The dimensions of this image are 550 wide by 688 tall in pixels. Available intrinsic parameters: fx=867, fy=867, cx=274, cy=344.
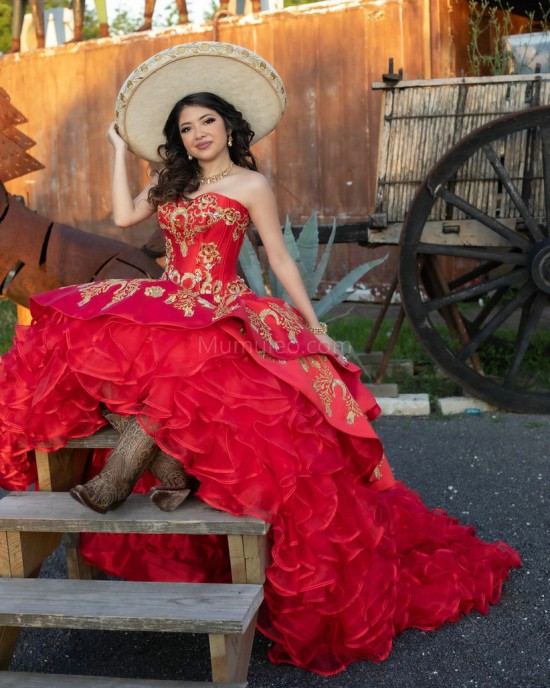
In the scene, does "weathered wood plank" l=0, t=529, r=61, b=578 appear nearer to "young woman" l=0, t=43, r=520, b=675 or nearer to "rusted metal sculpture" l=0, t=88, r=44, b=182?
"young woman" l=0, t=43, r=520, b=675

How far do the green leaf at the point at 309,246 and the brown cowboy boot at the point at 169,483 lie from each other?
8.23 feet

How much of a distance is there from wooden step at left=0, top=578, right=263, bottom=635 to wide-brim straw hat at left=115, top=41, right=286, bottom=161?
4.70 feet

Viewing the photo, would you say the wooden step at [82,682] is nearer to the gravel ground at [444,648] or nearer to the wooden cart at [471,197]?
the gravel ground at [444,648]

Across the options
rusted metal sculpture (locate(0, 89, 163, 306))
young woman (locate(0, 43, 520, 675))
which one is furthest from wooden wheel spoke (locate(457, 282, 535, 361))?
young woman (locate(0, 43, 520, 675))

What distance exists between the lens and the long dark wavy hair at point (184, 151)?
2.72m

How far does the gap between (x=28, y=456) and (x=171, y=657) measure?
29.0 inches

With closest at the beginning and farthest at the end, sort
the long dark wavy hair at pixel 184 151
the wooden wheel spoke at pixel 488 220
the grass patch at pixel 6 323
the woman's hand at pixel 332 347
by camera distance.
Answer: the woman's hand at pixel 332 347 → the long dark wavy hair at pixel 184 151 → the wooden wheel spoke at pixel 488 220 → the grass patch at pixel 6 323

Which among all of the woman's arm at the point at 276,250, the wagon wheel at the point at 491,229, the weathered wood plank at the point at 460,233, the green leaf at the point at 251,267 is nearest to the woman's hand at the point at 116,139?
the woman's arm at the point at 276,250

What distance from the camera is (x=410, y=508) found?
2.97m

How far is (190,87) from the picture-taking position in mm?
2756

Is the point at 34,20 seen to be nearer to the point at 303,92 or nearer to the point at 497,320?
the point at 303,92

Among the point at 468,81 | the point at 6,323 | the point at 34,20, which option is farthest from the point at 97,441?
the point at 34,20

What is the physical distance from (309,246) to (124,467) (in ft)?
9.33

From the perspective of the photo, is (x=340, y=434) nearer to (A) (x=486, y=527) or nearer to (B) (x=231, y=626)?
(B) (x=231, y=626)
